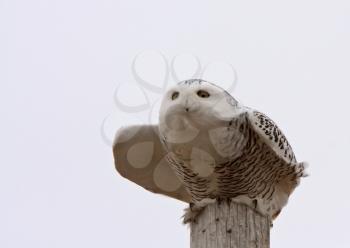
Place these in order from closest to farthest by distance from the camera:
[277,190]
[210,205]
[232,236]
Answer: [232,236] < [210,205] < [277,190]

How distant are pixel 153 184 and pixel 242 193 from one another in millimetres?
619

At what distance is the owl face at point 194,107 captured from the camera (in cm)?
325

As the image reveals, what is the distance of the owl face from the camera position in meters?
3.25

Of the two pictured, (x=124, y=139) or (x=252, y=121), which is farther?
(x=124, y=139)

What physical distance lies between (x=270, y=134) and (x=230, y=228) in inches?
29.4

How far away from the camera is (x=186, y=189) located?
12.4ft

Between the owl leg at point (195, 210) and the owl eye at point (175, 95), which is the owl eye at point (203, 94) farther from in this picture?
the owl leg at point (195, 210)

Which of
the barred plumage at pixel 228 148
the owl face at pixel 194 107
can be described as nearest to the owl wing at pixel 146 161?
the barred plumage at pixel 228 148

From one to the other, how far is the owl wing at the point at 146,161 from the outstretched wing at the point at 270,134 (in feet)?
1.97

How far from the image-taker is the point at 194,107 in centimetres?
324

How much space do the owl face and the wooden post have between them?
0.44 meters

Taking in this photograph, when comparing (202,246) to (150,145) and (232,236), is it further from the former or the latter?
(150,145)

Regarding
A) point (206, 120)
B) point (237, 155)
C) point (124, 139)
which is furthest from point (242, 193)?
point (124, 139)

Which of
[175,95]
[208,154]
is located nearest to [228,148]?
[208,154]
